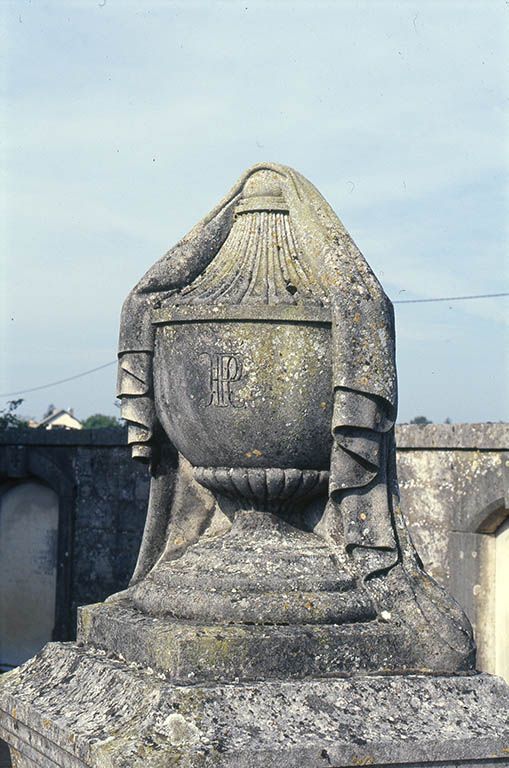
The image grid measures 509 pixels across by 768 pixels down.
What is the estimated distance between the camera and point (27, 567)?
512 inches

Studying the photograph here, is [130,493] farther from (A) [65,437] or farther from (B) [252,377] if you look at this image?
(B) [252,377]

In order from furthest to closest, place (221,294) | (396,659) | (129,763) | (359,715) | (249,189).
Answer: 1. (249,189)
2. (221,294)
3. (396,659)
4. (359,715)
5. (129,763)

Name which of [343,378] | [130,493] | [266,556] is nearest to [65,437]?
[130,493]

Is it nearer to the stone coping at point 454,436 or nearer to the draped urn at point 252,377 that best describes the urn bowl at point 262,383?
the draped urn at point 252,377

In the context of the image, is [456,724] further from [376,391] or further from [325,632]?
[376,391]

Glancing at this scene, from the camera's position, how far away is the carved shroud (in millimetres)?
4125

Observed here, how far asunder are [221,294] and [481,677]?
1428 millimetres

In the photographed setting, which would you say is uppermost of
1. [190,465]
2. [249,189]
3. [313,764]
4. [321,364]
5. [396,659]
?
[249,189]

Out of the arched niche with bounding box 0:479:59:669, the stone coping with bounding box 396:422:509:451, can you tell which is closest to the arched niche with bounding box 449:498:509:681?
the stone coping with bounding box 396:422:509:451

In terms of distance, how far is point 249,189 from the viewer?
456 cm

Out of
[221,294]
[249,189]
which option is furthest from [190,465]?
[249,189]

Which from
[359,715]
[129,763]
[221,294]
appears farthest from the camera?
[221,294]

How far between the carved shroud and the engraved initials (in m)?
0.30

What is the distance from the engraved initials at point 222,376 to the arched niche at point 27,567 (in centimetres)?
869
